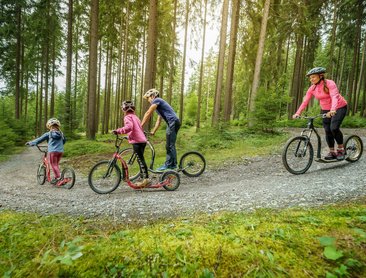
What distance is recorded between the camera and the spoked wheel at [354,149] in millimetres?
6715

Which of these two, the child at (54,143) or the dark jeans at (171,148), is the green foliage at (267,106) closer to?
the dark jeans at (171,148)

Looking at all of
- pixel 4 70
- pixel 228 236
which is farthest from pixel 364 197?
pixel 4 70

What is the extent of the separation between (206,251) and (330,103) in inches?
230

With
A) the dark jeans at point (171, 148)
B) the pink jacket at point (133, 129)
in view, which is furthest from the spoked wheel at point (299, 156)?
the pink jacket at point (133, 129)

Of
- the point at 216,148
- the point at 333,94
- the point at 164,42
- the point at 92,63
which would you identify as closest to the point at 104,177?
the point at 333,94

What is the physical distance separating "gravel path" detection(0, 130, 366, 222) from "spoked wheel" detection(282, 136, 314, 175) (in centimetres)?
23

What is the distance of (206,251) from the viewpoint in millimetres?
1947

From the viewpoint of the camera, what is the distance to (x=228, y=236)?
2256 millimetres

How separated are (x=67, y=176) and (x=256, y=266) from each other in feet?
22.2

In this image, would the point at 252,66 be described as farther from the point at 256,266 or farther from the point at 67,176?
the point at 256,266

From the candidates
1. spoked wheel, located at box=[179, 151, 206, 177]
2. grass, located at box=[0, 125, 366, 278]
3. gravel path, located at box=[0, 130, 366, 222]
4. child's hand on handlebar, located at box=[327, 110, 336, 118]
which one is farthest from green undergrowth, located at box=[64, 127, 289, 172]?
grass, located at box=[0, 125, 366, 278]

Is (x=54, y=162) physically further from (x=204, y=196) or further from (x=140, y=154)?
(x=204, y=196)

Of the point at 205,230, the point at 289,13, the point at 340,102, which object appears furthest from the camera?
the point at 289,13

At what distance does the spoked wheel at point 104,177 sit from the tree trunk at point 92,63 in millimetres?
10116
